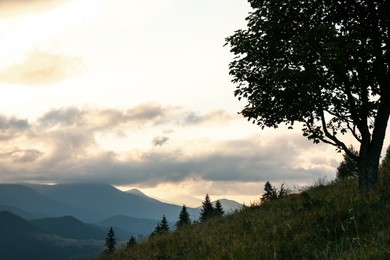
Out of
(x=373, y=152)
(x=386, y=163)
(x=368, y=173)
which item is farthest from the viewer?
(x=386, y=163)

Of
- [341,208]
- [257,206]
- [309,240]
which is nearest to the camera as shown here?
[309,240]

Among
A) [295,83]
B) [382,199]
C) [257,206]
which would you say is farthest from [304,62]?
[257,206]

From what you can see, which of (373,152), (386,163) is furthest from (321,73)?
(386,163)

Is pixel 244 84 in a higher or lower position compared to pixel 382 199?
higher

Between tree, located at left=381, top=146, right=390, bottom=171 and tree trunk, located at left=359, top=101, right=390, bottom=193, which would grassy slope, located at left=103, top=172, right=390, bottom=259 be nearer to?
tree trunk, located at left=359, top=101, right=390, bottom=193

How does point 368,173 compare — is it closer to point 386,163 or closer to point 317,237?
point 317,237

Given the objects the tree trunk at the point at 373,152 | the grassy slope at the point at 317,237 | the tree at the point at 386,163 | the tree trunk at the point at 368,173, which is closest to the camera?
the grassy slope at the point at 317,237

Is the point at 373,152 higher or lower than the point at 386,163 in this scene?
lower

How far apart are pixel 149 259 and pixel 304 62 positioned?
8.46m

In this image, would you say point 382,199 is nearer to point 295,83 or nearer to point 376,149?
point 376,149

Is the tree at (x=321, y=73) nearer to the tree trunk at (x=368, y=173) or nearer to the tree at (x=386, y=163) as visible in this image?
the tree trunk at (x=368, y=173)

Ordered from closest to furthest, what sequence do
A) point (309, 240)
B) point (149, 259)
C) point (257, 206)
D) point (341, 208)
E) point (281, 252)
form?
point (281, 252) → point (309, 240) → point (341, 208) → point (149, 259) → point (257, 206)

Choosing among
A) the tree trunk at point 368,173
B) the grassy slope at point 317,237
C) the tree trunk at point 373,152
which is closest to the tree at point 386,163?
the tree trunk at point 373,152

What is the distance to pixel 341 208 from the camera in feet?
33.4
